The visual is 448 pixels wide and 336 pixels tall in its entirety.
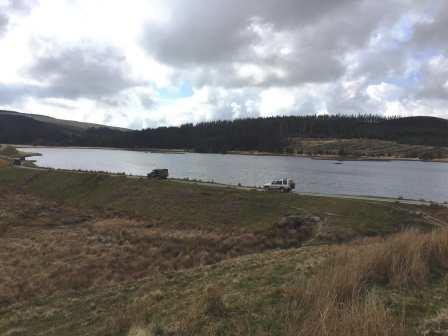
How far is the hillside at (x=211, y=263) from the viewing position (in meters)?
6.54

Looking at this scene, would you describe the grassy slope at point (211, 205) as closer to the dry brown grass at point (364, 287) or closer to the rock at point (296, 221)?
the rock at point (296, 221)

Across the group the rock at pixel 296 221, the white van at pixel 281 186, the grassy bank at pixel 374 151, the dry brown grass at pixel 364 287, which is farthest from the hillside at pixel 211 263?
the grassy bank at pixel 374 151

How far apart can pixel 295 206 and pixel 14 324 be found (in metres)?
24.7

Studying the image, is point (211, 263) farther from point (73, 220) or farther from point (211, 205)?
point (73, 220)

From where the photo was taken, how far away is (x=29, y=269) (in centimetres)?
1898

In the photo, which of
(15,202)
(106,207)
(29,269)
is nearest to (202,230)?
(29,269)

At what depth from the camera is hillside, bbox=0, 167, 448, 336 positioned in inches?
257

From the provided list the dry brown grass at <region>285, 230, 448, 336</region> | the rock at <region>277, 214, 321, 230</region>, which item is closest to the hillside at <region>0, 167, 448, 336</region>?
the dry brown grass at <region>285, 230, 448, 336</region>

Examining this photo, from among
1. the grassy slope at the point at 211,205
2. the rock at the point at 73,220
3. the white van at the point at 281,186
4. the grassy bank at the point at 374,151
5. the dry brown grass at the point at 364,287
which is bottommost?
the rock at the point at 73,220

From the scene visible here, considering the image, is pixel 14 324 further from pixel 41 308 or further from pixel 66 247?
pixel 66 247

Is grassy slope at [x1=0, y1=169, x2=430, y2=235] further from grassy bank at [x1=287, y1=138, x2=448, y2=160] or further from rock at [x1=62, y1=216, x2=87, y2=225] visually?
grassy bank at [x1=287, y1=138, x2=448, y2=160]

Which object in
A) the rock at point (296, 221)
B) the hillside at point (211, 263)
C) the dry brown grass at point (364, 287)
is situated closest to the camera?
the dry brown grass at point (364, 287)

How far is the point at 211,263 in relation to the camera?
20.1m

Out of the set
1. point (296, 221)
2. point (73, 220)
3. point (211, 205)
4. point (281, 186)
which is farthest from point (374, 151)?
point (73, 220)
